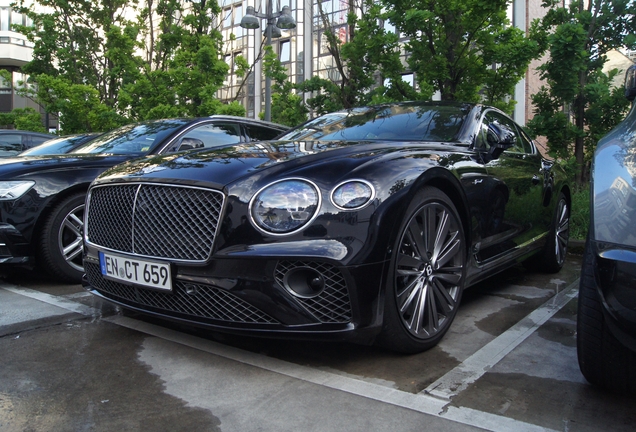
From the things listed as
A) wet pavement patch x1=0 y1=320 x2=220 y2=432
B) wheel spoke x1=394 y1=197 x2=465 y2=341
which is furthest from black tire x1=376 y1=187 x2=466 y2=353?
wet pavement patch x1=0 y1=320 x2=220 y2=432

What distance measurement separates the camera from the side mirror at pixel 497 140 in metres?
3.69

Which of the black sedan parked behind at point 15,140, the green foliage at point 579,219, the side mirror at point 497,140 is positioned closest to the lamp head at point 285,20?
the black sedan parked behind at point 15,140

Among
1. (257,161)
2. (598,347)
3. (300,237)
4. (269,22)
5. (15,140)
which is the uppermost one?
(269,22)

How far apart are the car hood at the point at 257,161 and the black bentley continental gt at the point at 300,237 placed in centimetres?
1

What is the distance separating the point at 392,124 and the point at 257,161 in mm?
1390

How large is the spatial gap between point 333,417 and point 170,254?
1067mm

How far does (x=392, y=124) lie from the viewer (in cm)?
391

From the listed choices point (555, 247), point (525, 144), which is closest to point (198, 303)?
point (525, 144)

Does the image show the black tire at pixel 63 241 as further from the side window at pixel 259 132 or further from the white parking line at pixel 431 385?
the side window at pixel 259 132

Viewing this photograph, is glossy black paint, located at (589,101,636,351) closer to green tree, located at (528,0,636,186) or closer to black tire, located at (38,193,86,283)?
black tire, located at (38,193,86,283)

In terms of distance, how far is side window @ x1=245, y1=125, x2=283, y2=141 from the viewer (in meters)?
5.86

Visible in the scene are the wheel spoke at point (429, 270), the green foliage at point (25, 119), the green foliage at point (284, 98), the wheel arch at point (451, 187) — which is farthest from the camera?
the green foliage at point (25, 119)

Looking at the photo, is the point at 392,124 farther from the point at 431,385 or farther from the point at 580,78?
the point at 580,78

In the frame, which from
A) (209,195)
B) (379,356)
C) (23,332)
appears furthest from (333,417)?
(23,332)
